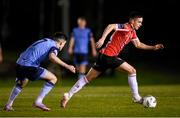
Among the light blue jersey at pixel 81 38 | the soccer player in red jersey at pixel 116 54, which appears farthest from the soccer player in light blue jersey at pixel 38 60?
the light blue jersey at pixel 81 38

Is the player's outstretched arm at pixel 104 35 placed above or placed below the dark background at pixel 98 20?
above

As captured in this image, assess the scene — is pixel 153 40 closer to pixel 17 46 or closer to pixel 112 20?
pixel 112 20

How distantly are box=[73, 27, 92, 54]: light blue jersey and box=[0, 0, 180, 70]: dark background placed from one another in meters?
12.6

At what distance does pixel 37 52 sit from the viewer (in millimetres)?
18891

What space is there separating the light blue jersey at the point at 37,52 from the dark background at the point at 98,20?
24.6 metres

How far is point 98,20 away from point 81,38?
2627 cm

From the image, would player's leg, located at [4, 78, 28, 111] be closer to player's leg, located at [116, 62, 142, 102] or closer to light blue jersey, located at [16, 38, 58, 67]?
light blue jersey, located at [16, 38, 58, 67]

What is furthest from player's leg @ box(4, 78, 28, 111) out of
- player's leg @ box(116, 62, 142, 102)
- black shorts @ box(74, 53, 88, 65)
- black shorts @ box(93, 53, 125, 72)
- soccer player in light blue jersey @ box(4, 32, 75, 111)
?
black shorts @ box(74, 53, 88, 65)

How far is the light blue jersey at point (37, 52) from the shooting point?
61.7ft

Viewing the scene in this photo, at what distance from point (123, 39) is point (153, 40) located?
31.8 m

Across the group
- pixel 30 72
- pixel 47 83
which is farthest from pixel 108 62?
pixel 30 72

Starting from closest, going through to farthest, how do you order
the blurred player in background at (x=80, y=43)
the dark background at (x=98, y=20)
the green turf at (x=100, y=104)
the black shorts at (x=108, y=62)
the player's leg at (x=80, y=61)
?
the green turf at (x=100, y=104), the black shorts at (x=108, y=62), the blurred player in background at (x=80, y=43), the player's leg at (x=80, y=61), the dark background at (x=98, y=20)

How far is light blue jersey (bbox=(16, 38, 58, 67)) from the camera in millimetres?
18812

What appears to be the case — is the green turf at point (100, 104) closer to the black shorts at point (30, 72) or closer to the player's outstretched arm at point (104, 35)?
the black shorts at point (30, 72)
